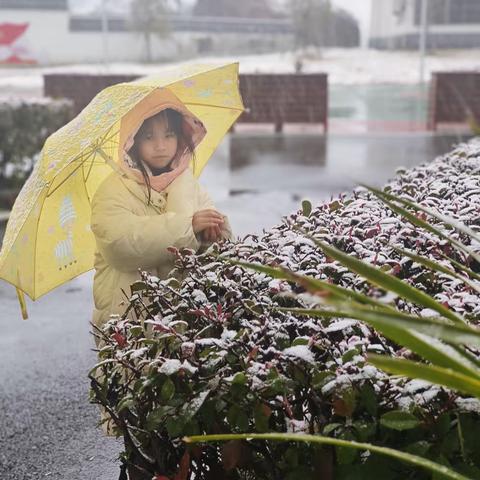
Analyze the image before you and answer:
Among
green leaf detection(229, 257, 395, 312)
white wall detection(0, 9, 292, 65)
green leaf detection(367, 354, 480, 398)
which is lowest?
white wall detection(0, 9, 292, 65)

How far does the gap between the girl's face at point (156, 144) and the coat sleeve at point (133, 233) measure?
7.3 inches

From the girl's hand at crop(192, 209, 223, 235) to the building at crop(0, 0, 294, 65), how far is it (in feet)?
138

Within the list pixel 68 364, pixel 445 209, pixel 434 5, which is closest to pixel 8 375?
pixel 68 364

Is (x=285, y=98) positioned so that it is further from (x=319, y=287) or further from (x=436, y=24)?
(x=436, y=24)

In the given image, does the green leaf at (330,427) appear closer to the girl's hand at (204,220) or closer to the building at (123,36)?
the girl's hand at (204,220)

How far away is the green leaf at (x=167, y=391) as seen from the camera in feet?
5.81

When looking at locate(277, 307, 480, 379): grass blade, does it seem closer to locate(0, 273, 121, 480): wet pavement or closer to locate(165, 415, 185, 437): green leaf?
locate(165, 415, 185, 437): green leaf

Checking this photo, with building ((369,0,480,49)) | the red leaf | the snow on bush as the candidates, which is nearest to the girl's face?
the snow on bush

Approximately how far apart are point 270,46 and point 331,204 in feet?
153

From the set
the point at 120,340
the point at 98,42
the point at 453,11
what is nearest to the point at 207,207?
the point at 120,340

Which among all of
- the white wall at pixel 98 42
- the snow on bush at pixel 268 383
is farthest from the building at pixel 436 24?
the snow on bush at pixel 268 383

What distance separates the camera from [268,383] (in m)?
1.71

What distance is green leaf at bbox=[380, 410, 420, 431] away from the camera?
157 cm

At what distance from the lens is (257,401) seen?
1.71 meters
